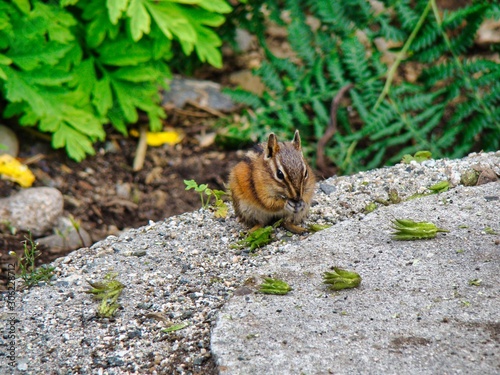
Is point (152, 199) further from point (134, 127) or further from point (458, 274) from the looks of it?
point (458, 274)

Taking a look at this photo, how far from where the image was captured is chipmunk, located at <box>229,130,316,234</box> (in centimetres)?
437

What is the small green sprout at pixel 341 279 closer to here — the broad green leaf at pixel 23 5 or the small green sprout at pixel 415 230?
the small green sprout at pixel 415 230

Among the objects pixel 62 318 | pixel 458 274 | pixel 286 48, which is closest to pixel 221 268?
pixel 62 318

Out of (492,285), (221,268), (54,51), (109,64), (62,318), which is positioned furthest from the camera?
(109,64)

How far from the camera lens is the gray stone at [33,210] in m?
5.70

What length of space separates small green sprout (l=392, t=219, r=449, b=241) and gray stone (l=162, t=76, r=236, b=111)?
3791 millimetres

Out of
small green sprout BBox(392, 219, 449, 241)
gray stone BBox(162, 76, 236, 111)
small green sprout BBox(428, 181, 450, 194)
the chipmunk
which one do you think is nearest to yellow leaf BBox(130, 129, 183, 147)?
gray stone BBox(162, 76, 236, 111)

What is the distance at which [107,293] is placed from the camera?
3.96 metres

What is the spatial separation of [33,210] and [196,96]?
7.95 feet

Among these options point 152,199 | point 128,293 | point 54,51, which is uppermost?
point 54,51

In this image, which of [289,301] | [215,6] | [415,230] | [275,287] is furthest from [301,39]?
[289,301]

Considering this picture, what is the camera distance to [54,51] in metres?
5.55

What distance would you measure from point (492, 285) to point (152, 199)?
11.9ft

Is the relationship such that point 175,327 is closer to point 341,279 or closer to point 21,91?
point 341,279
